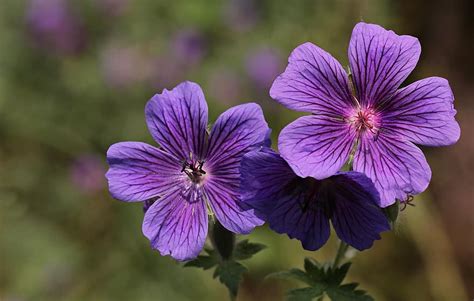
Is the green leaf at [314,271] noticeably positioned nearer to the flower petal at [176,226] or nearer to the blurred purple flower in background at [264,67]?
the flower petal at [176,226]

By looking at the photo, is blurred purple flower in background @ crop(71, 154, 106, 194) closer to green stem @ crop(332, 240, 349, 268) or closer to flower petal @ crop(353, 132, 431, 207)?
green stem @ crop(332, 240, 349, 268)

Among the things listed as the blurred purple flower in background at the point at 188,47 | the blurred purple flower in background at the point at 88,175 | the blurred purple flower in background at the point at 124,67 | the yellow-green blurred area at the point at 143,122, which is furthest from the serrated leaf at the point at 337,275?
the blurred purple flower in background at the point at 188,47

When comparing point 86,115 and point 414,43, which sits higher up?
point 414,43

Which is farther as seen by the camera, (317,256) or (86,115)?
(86,115)

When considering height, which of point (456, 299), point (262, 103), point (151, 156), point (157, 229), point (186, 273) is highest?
point (151, 156)

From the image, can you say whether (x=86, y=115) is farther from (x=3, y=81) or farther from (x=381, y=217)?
(x=381, y=217)

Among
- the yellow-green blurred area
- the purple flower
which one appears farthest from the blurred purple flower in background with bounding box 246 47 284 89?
the purple flower

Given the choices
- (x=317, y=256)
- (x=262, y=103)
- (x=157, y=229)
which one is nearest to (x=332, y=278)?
(x=157, y=229)
